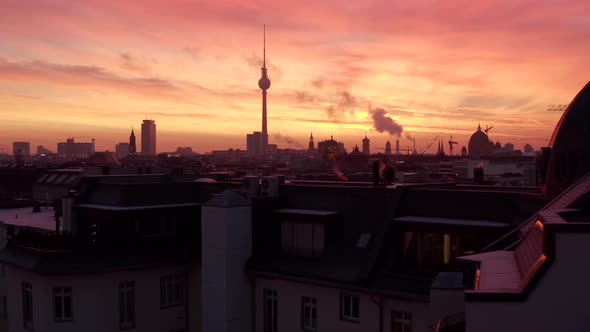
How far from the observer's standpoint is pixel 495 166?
101500 millimetres

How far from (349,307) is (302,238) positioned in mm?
3924

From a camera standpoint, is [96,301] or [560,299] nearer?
[560,299]

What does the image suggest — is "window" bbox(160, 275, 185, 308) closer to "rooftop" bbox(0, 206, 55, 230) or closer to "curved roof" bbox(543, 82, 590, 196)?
"rooftop" bbox(0, 206, 55, 230)

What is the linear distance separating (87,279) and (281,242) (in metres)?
9.06

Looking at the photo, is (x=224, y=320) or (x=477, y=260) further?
(x=224, y=320)

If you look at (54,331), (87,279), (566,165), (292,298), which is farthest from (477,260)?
(54,331)

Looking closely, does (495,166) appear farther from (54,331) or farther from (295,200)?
(54,331)

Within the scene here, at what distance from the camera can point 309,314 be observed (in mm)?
22344

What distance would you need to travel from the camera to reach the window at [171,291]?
26.7 meters

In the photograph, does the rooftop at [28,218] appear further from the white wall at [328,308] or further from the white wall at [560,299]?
the white wall at [560,299]

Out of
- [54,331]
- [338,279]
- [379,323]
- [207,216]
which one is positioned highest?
[207,216]

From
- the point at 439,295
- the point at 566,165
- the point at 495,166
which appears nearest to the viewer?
the point at 439,295

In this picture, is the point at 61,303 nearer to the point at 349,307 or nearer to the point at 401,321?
the point at 349,307

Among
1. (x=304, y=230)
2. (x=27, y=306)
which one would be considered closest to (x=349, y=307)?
(x=304, y=230)
